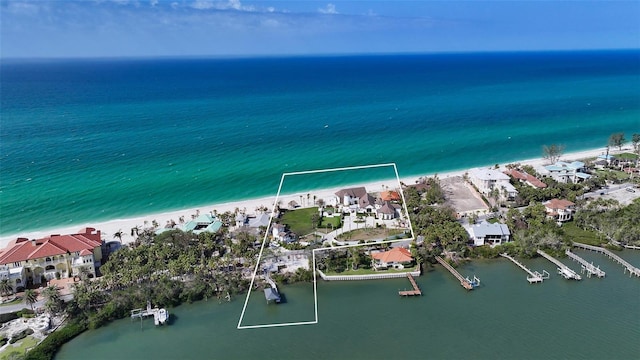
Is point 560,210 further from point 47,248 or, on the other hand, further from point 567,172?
point 47,248

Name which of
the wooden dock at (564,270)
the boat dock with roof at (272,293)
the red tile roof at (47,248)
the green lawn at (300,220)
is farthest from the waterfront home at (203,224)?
the wooden dock at (564,270)

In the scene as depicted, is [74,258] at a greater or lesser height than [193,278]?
greater

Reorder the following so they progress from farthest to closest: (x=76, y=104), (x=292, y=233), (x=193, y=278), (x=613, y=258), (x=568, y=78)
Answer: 1. (x=568, y=78)
2. (x=76, y=104)
3. (x=292, y=233)
4. (x=613, y=258)
5. (x=193, y=278)

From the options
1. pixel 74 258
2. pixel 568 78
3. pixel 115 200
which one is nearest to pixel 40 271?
pixel 74 258

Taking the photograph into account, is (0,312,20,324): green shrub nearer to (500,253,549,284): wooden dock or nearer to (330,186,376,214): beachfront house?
(330,186,376,214): beachfront house

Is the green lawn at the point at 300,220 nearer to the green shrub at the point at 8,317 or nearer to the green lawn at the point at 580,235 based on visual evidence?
the green shrub at the point at 8,317

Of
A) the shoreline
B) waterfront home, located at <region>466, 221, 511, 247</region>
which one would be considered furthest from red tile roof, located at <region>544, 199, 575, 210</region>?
the shoreline

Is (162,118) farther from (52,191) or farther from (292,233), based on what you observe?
(292,233)
